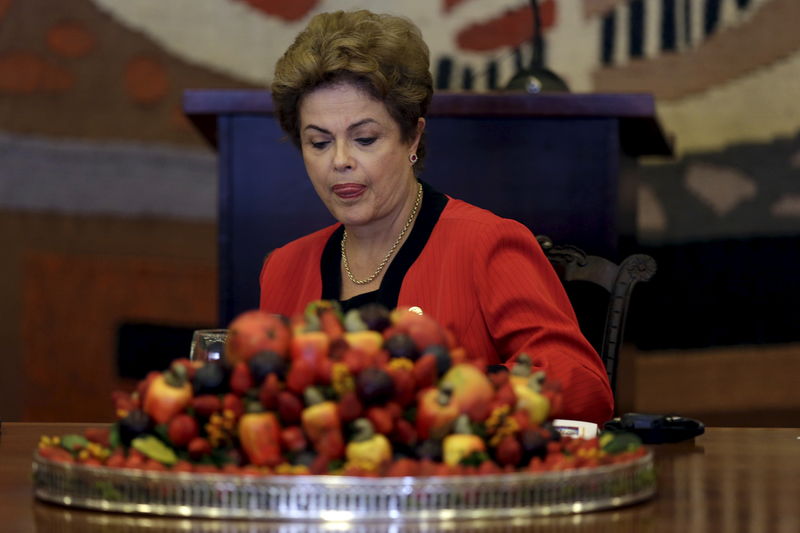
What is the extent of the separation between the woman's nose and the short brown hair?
109 mm

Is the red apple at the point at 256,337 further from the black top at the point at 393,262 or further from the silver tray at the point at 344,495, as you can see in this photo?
the black top at the point at 393,262

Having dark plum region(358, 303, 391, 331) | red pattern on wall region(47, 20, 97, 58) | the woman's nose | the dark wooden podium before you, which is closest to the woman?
the woman's nose

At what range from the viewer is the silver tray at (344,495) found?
947mm

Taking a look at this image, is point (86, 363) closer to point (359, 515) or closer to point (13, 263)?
point (13, 263)

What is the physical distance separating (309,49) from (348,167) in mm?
224

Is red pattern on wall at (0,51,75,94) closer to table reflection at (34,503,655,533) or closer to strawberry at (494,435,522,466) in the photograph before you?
table reflection at (34,503,655,533)

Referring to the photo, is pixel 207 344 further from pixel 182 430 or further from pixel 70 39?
pixel 70 39

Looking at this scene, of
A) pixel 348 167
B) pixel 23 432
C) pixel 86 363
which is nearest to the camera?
pixel 23 432

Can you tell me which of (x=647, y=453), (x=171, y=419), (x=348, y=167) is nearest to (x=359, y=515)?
(x=171, y=419)

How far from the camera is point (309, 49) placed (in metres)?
2.18

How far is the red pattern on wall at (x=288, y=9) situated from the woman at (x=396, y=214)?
213 cm

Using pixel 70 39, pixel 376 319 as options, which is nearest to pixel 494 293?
pixel 376 319

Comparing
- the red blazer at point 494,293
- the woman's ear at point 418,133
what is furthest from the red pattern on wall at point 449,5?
the red blazer at point 494,293

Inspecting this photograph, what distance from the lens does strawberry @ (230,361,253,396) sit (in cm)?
101
